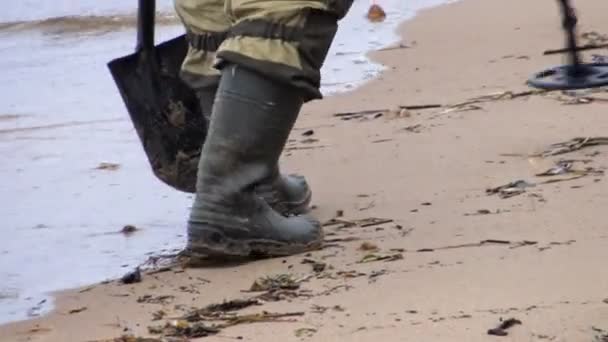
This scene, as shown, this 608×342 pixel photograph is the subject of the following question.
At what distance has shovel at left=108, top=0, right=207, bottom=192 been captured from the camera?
3395mm

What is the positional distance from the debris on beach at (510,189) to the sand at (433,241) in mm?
25

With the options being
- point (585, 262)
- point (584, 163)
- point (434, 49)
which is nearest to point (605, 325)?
point (585, 262)

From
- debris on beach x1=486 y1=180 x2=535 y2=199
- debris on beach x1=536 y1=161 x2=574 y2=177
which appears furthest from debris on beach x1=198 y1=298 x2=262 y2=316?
debris on beach x1=536 y1=161 x2=574 y2=177

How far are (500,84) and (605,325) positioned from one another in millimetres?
2892

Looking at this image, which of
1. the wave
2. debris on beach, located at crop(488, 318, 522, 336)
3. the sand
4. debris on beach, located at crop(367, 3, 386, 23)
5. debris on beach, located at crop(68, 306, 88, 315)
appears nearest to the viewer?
debris on beach, located at crop(488, 318, 522, 336)

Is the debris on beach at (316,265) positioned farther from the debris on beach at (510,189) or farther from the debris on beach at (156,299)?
the debris on beach at (510,189)

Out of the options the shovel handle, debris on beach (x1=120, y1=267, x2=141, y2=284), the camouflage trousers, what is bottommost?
debris on beach (x1=120, y1=267, x2=141, y2=284)

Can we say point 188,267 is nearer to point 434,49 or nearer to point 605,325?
point 605,325

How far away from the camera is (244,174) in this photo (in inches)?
121

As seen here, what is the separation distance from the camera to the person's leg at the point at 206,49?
10.9 feet

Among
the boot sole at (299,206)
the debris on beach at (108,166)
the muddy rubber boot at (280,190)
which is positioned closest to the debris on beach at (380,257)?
the muddy rubber boot at (280,190)

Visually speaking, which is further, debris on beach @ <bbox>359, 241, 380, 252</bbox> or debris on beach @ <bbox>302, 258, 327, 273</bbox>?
debris on beach @ <bbox>359, 241, 380, 252</bbox>

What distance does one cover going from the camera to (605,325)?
7.18 feet

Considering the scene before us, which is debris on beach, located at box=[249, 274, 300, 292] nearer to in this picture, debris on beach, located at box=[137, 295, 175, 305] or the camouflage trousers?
debris on beach, located at box=[137, 295, 175, 305]
